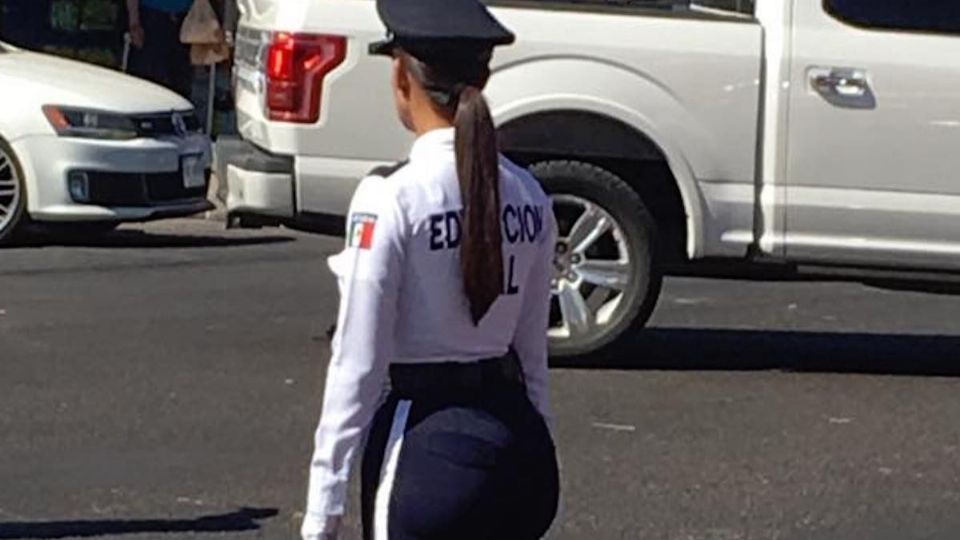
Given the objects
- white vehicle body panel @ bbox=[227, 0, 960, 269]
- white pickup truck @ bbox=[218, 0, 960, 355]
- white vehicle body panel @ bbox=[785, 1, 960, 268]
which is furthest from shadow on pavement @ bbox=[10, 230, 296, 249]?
white vehicle body panel @ bbox=[785, 1, 960, 268]

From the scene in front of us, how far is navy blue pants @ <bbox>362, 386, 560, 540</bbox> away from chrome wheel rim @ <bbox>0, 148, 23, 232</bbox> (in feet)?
32.2

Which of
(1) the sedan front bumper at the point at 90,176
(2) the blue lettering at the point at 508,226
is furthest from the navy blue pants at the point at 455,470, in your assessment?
(1) the sedan front bumper at the point at 90,176

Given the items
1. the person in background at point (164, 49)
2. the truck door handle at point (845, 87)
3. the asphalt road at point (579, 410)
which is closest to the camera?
the asphalt road at point (579, 410)

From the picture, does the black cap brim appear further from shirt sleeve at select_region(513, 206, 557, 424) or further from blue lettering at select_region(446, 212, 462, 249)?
shirt sleeve at select_region(513, 206, 557, 424)

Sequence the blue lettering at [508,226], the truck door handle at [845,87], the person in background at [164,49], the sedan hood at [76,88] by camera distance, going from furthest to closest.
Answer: the person in background at [164,49] → the sedan hood at [76,88] → the truck door handle at [845,87] → the blue lettering at [508,226]

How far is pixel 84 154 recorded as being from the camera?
539 inches

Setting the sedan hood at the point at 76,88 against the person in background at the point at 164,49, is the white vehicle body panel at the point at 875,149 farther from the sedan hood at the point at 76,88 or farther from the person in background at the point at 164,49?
the person in background at the point at 164,49

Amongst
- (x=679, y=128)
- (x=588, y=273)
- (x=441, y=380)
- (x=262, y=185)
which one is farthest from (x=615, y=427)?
(x=441, y=380)

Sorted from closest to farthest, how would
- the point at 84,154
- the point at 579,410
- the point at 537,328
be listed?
the point at 537,328 → the point at 579,410 → the point at 84,154

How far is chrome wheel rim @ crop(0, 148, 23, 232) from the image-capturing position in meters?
13.8

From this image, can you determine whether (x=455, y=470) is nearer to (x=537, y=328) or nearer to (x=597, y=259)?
Result: (x=537, y=328)

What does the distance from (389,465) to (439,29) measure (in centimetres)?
74

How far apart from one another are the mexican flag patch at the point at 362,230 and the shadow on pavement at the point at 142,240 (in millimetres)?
10125

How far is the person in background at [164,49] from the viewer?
1845 cm
